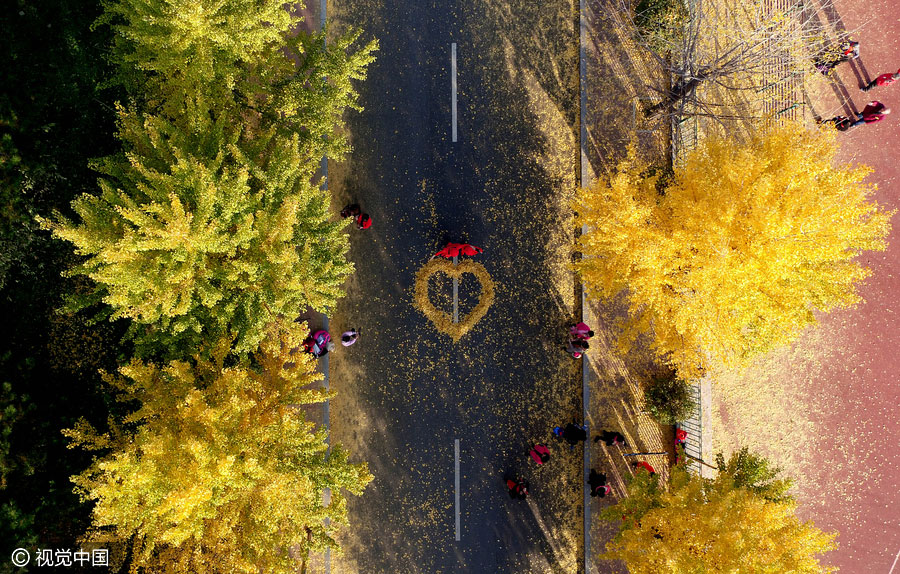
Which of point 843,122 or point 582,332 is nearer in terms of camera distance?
point 582,332

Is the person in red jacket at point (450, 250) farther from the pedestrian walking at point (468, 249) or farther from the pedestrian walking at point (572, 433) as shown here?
the pedestrian walking at point (572, 433)

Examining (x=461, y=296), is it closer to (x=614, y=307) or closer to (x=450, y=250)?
(x=450, y=250)

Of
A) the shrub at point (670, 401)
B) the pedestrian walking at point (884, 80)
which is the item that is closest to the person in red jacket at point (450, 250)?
the shrub at point (670, 401)

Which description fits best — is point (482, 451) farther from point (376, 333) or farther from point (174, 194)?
point (174, 194)

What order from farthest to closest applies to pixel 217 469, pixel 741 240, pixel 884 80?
pixel 884 80, pixel 741 240, pixel 217 469

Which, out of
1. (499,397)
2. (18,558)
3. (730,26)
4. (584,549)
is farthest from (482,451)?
(730,26)

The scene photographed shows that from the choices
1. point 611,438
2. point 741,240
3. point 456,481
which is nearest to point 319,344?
point 456,481
